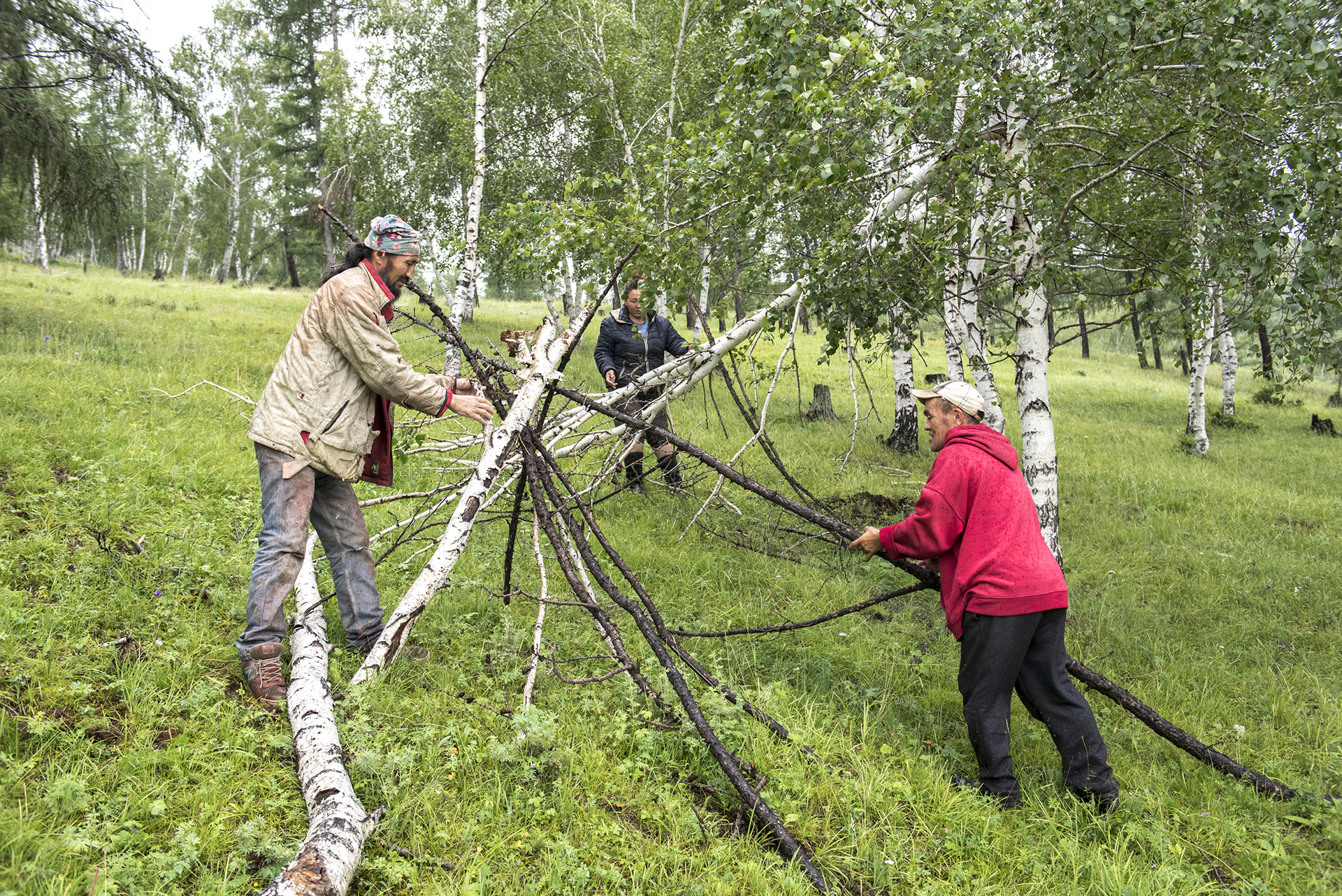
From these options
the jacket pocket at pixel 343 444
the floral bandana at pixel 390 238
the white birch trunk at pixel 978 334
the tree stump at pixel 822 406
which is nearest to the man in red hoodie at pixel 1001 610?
the white birch trunk at pixel 978 334

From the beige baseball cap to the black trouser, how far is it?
110 centimetres

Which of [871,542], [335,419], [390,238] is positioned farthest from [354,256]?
[871,542]

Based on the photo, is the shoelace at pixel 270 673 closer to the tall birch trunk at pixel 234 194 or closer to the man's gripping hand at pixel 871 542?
the man's gripping hand at pixel 871 542

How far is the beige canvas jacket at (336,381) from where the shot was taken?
3.50 metres

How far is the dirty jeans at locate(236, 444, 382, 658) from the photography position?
3373 millimetres

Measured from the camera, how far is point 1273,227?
354cm

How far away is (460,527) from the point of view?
354 cm

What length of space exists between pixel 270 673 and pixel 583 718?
5.00 feet

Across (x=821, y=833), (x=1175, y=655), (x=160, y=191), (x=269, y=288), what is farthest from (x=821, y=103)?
(x=160, y=191)

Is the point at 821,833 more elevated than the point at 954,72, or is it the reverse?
the point at 954,72

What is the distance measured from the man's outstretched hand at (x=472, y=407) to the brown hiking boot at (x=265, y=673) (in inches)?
55.9

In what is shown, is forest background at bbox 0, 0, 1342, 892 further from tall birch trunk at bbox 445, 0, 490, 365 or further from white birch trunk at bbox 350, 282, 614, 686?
white birch trunk at bbox 350, 282, 614, 686

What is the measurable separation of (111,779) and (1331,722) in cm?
643

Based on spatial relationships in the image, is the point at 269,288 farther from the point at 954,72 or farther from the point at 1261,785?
the point at 1261,785
